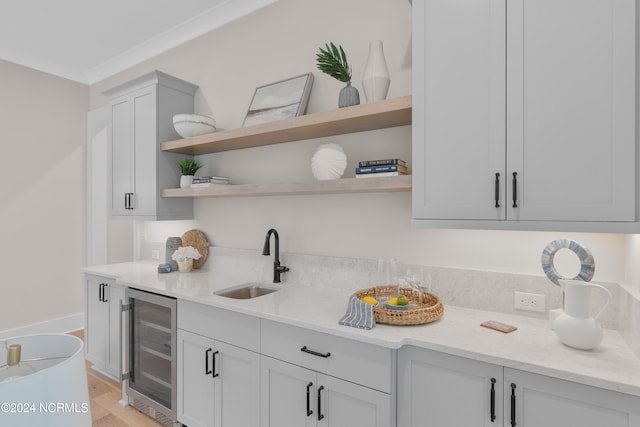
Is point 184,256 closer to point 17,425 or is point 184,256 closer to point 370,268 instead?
point 370,268

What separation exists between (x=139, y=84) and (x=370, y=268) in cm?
240

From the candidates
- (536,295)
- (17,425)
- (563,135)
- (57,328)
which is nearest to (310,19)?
(563,135)

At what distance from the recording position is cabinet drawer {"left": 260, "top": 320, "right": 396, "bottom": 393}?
145cm

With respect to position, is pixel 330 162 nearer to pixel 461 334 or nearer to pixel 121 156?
pixel 461 334

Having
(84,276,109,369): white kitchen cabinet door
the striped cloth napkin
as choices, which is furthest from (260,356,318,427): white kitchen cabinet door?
(84,276,109,369): white kitchen cabinet door

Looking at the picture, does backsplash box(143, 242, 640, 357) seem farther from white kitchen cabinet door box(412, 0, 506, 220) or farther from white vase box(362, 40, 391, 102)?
white vase box(362, 40, 391, 102)

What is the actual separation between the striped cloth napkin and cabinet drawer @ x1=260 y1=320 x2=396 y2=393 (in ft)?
0.24

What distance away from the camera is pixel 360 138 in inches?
87.4

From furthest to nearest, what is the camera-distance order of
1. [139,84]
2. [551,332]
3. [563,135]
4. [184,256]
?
[139,84] → [184,256] → [551,332] → [563,135]

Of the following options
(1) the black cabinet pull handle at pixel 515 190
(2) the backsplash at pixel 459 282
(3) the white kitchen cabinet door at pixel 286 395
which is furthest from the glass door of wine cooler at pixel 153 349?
(1) the black cabinet pull handle at pixel 515 190

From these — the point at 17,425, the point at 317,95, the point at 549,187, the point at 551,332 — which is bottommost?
the point at 551,332

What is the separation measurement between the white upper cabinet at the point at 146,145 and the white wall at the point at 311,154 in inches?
8.2

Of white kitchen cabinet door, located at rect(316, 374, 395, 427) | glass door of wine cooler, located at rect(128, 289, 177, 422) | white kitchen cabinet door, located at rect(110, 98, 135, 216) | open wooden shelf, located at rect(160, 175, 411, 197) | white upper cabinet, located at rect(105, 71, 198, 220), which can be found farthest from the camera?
white kitchen cabinet door, located at rect(110, 98, 135, 216)

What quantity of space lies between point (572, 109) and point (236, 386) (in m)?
1.98
